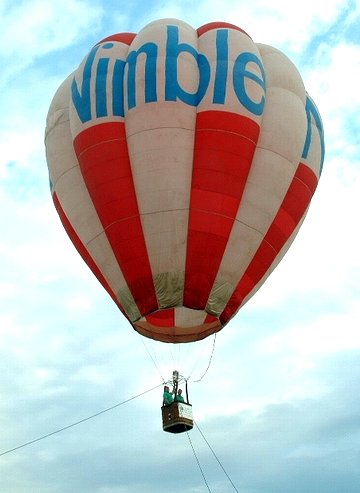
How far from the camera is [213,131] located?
15.5m

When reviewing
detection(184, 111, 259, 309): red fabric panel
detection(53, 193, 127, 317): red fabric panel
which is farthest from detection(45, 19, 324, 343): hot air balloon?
detection(53, 193, 127, 317): red fabric panel

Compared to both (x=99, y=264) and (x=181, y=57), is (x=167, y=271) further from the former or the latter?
(x=181, y=57)

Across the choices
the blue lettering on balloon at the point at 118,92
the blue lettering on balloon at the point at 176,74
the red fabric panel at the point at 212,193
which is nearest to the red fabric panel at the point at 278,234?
the red fabric panel at the point at 212,193

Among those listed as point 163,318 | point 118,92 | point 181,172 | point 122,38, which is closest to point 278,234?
point 181,172

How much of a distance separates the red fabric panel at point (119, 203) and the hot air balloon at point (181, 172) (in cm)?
2

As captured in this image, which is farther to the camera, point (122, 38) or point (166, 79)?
point (122, 38)

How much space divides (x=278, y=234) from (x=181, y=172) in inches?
101

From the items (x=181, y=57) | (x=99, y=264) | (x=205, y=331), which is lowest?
(x=205, y=331)

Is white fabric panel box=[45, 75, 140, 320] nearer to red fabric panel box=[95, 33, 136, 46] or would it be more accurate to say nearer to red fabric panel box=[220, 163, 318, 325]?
red fabric panel box=[95, 33, 136, 46]

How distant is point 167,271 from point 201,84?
379 cm

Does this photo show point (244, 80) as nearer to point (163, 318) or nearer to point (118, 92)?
point (118, 92)

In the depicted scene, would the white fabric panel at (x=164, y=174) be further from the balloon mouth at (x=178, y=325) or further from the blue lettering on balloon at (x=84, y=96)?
the blue lettering on balloon at (x=84, y=96)

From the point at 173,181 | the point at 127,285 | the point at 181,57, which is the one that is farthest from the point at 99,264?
the point at 181,57

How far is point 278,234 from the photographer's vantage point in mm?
16422
